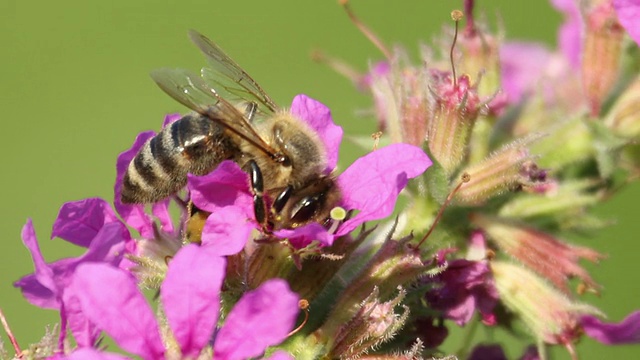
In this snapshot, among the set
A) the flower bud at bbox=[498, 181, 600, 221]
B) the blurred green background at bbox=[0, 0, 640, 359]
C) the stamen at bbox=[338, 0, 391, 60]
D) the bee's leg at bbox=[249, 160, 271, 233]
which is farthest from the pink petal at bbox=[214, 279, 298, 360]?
the blurred green background at bbox=[0, 0, 640, 359]

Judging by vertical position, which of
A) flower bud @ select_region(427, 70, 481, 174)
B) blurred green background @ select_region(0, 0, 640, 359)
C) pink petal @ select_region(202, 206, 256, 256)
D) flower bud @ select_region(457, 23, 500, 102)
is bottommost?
blurred green background @ select_region(0, 0, 640, 359)

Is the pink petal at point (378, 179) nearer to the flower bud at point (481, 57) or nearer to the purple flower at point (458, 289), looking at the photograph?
the purple flower at point (458, 289)

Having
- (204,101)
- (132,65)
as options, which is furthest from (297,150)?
(132,65)

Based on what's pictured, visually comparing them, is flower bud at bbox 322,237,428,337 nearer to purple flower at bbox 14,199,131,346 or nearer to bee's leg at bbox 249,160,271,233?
bee's leg at bbox 249,160,271,233

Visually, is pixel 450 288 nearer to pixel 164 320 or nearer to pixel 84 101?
pixel 164 320

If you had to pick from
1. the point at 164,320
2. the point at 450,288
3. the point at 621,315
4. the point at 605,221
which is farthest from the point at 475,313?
the point at 621,315
